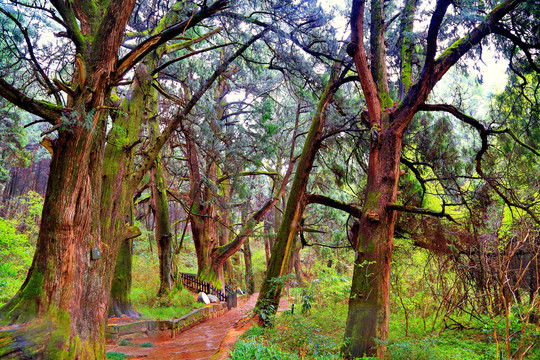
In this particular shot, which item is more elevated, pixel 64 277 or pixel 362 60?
pixel 362 60

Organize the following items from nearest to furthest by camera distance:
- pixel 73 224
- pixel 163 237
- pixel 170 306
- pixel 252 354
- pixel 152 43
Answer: pixel 252 354
pixel 73 224
pixel 152 43
pixel 170 306
pixel 163 237

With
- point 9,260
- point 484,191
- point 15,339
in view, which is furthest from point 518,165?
point 9,260

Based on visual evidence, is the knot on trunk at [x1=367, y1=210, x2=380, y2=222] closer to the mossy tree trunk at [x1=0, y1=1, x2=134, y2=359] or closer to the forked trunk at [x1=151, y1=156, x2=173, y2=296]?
the mossy tree trunk at [x1=0, y1=1, x2=134, y2=359]

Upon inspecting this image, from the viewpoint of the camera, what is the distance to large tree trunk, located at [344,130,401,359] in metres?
5.73

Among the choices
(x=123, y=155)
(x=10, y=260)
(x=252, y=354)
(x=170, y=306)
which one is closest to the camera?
(x=252, y=354)

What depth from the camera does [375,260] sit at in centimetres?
597

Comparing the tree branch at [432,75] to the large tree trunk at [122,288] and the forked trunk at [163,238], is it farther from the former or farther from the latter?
the forked trunk at [163,238]

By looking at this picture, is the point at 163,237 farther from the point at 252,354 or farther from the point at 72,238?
the point at 252,354

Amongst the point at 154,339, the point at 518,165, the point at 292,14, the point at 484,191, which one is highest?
the point at 292,14

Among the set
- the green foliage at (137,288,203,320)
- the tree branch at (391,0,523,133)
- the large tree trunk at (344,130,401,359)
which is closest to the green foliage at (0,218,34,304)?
the green foliage at (137,288,203,320)

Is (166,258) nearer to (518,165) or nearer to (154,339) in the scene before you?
(154,339)

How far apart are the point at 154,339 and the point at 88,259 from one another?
5211 mm

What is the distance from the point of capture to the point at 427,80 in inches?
239

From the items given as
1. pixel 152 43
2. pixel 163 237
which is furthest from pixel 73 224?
pixel 163 237
